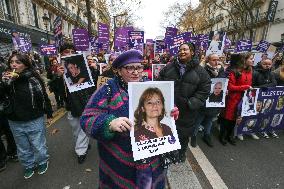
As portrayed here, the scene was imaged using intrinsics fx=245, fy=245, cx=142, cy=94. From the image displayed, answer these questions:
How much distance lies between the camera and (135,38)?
9.08m

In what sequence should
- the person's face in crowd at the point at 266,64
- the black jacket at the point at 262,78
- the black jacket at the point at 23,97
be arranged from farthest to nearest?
1. the black jacket at the point at 262,78
2. the person's face in crowd at the point at 266,64
3. the black jacket at the point at 23,97

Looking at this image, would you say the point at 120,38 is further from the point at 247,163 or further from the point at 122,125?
the point at 122,125

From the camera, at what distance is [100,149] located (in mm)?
1974

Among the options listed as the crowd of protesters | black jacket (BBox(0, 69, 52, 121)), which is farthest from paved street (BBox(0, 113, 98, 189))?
black jacket (BBox(0, 69, 52, 121))

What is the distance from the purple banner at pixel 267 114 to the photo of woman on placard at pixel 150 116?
4.02 meters

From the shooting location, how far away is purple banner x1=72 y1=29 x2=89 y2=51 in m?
6.57

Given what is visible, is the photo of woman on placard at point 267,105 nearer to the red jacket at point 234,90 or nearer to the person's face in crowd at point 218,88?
the red jacket at point 234,90

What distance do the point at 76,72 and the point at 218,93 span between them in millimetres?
2869

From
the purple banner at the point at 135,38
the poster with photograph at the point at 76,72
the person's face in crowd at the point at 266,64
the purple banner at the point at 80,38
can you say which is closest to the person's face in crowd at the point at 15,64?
the poster with photograph at the point at 76,72

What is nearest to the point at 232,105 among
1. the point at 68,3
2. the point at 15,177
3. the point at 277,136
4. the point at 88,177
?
the point at 277,136

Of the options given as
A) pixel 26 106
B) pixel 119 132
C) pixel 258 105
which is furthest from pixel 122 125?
pixel 258 105

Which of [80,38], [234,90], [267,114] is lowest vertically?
[267,114]

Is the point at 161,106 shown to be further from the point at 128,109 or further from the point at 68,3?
the point at 68,3

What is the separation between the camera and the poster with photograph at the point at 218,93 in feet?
16.2
